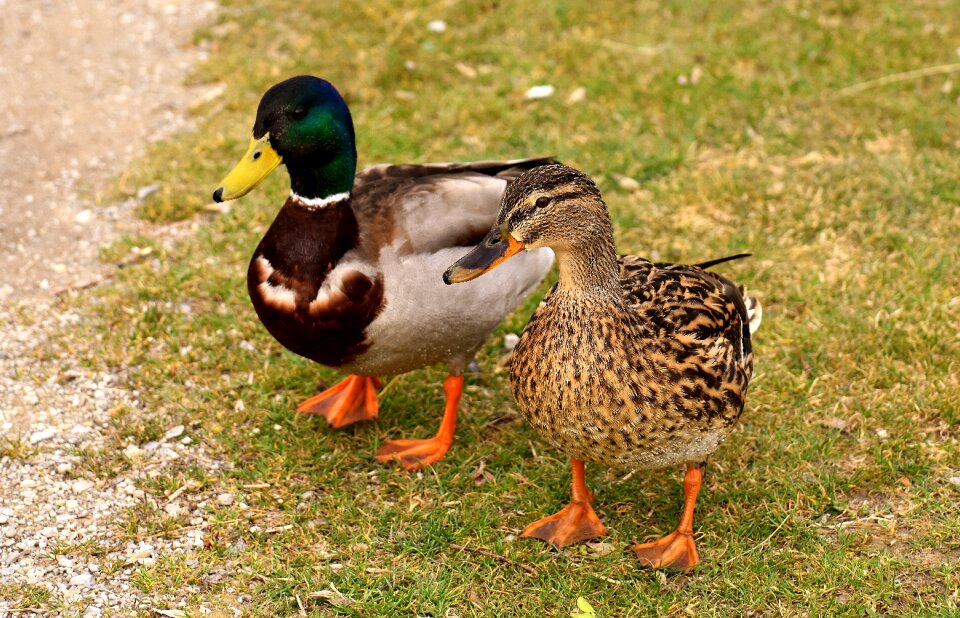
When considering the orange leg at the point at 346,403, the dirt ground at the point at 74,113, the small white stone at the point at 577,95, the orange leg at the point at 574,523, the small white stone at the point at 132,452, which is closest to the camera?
the orange leg at the point at 574,523

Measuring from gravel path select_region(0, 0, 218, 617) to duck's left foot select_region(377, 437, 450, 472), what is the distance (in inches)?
29.2

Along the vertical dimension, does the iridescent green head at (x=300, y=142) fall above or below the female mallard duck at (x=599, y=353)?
above

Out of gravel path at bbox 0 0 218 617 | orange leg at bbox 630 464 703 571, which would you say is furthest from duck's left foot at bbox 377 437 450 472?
orange leg at bbox 630 464 703 571

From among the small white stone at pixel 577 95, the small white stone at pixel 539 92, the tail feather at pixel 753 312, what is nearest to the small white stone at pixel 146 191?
the small white stone at pixel 539 92

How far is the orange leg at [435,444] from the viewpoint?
13.1 feet

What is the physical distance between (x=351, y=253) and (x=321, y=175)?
0.30 m

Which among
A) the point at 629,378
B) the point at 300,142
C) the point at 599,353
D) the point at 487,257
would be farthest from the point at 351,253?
the point at 629,378

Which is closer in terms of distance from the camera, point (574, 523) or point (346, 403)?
point (574, 523)

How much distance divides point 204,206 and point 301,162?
6.15 feet

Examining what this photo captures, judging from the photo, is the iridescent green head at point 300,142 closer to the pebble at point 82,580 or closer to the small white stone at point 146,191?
the pebble at point 82,580

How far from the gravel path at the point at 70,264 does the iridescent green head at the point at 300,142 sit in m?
1.11

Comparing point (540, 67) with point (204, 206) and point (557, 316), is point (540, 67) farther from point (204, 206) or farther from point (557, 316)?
point (557, 316)

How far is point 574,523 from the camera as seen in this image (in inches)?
142

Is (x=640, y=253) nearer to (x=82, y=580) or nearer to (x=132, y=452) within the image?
(x=132, y=452)
